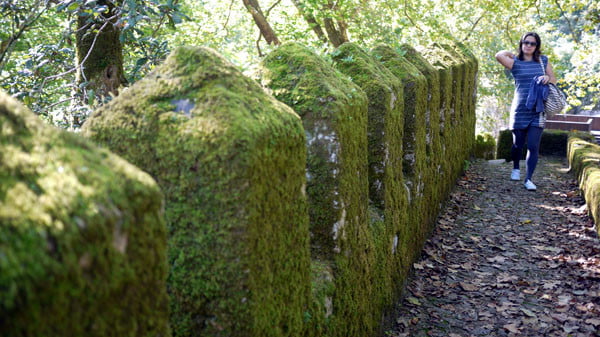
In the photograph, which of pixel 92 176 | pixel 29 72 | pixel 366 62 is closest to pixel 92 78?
pixel 29 72

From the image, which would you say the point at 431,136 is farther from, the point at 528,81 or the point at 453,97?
the point at 528,81

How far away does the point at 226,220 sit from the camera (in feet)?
5.49

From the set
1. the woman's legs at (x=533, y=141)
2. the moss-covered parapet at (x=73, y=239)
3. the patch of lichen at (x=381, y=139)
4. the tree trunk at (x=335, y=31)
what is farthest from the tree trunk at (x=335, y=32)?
the moss-covered parapet at (x=73, y=239)

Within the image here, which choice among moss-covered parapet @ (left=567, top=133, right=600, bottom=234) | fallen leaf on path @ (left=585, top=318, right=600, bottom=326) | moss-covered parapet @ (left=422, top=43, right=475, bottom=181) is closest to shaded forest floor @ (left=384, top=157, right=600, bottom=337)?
fallen leaf on path @ (left=585, top=318, right=600, bottom=326)

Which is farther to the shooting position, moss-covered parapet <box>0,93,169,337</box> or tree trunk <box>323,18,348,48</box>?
tree trunk <box>323,18,348,48</box>

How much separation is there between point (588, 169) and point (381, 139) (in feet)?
17.7

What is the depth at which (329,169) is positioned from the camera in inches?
103

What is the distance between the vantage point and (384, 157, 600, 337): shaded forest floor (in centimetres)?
411

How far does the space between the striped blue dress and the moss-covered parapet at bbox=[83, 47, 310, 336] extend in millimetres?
6840

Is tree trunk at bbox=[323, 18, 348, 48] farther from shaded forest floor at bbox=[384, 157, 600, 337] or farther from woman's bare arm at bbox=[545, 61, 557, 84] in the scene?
shaded forest floor at bbox=[384, 157, 600, 337]

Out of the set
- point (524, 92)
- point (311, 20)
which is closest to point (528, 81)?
point (524, 92)

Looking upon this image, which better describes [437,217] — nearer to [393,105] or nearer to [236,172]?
[393,105]

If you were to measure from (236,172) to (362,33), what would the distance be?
13115 mm

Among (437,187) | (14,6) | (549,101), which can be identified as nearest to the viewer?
(14,6)
